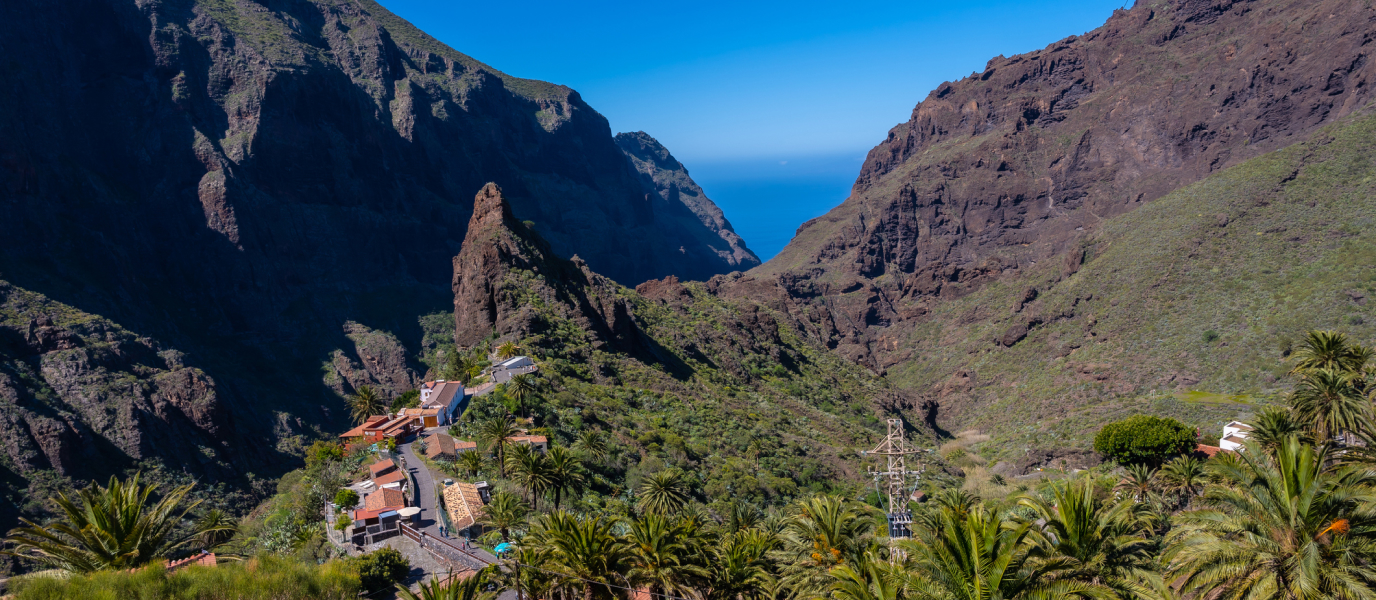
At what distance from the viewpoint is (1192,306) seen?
87.2 m

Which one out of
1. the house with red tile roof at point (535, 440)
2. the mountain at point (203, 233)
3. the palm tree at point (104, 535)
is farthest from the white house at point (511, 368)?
the mountain at point (203, 233)

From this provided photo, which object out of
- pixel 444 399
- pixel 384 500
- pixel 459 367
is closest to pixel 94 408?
pixel 459 367

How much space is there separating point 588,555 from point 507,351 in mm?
41182

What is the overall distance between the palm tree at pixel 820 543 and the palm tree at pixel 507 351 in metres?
38.8

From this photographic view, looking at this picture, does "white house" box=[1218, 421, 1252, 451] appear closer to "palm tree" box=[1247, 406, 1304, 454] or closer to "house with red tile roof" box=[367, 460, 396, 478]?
"palm tree" box=[1247, 406, 1304, 454]

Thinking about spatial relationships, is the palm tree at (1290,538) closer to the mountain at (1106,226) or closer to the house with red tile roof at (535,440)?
the house with red tile roof at (535,440)

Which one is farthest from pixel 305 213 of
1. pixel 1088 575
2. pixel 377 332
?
pixel 1088 575

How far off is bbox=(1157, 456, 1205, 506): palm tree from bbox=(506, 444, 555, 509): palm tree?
33.6m

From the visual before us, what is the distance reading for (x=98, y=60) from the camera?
5251 inches

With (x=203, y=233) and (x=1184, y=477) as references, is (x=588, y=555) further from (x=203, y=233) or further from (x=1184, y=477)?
(x=203, y=233)

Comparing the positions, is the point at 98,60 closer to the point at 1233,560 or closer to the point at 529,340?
the point at 529,340

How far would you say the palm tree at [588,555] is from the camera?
23.0 m

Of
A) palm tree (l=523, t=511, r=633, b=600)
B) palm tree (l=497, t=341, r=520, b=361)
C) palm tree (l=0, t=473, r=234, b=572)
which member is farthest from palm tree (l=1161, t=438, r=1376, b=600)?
palm tree (l=497, t=341, r=520, b=361)

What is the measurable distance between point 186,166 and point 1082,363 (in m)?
144
